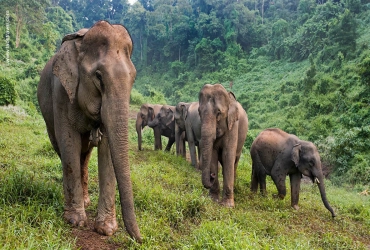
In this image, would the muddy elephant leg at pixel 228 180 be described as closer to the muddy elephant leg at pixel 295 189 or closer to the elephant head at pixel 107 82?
the muddy elephant leg at pixel 295 189

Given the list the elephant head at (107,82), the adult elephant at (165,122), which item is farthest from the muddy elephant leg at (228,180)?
the adult elephant at (165,122)

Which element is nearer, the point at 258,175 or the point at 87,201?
the point at 87,201

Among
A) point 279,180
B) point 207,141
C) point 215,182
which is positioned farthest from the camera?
point 279,180

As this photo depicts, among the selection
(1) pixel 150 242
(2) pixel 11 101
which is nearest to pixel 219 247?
(1) pixel 150 242

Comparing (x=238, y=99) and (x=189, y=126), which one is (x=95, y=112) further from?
(x=238, y=99)

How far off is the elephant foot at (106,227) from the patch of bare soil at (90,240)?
0.17 feet

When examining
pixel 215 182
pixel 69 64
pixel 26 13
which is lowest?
pixel 215 182

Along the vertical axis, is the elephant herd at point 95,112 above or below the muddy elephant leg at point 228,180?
above

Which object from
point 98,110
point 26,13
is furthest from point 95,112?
point 26,13

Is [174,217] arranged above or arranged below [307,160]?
above

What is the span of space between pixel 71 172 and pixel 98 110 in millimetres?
877

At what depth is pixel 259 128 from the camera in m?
23.2

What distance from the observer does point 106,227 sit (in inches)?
153

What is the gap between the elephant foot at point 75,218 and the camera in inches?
156
